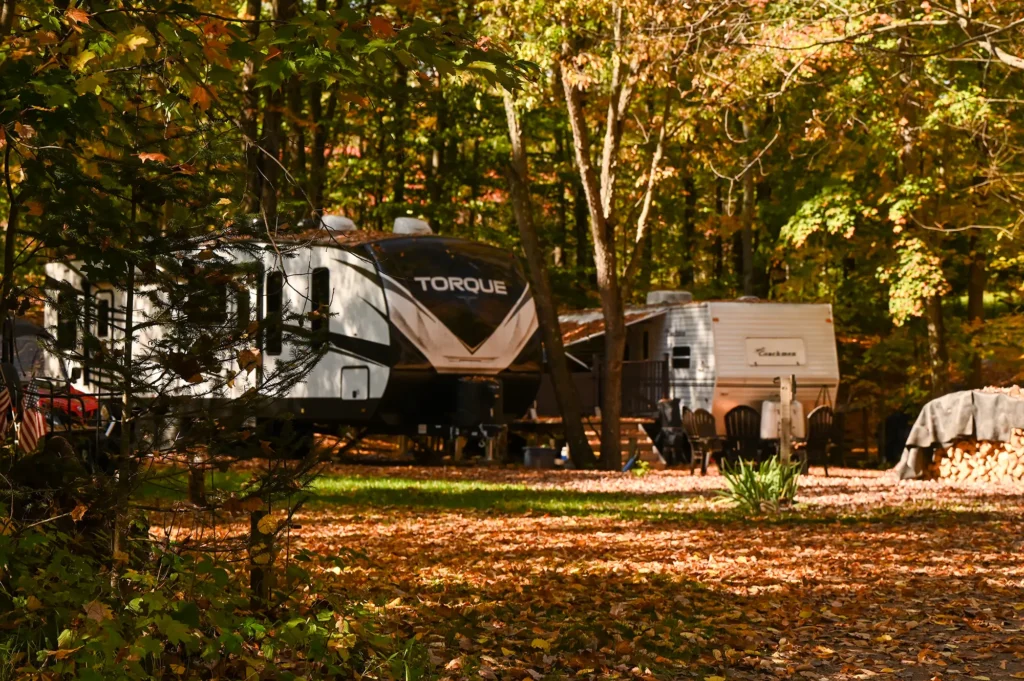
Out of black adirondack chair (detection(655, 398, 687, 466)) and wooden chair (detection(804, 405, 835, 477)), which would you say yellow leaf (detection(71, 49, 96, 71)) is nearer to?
wooden chair (detection(804, 405, 835, 477))

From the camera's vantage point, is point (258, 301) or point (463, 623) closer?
point (258, 301)

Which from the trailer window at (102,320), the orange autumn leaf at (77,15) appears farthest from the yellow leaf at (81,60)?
the trailer window at (102,320)

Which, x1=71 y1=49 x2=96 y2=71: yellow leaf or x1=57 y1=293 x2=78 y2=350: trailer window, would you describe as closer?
x1=71 y1=49 x2=96 y2=71: yellow leaf

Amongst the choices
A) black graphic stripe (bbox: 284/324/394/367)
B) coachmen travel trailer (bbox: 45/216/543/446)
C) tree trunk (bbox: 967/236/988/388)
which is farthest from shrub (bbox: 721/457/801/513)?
tree trunk (bbox: 967/236/988/388)

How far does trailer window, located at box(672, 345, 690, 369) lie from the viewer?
2355 cm

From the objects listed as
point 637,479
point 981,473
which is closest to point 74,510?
point 637,479

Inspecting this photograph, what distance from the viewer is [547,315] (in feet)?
69.5

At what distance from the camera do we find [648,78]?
18047 millimetres

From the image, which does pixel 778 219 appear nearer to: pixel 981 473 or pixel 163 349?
pixel 981 473

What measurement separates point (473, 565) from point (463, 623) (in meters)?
2.08

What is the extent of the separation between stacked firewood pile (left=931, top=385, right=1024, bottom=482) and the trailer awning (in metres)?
7.24

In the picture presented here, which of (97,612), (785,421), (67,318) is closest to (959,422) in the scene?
(785,421)

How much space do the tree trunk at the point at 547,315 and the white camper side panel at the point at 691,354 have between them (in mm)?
2784

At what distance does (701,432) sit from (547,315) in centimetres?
308
